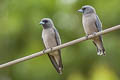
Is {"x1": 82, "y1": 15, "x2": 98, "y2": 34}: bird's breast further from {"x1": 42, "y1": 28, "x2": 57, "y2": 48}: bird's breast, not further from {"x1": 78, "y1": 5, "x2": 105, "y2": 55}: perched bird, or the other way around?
{"x1": 42, "y1": 28, "x2": 57, "y2": 48}: bird's breast

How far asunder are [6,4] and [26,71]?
2.27 meters

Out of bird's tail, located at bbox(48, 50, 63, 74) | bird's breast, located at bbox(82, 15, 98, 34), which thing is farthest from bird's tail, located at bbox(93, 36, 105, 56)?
bird's tail, located at bbox(48, 50, 63, 74)

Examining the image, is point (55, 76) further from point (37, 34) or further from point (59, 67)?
point (59, 67)

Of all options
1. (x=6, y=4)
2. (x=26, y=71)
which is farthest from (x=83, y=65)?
(x=6, y=4)

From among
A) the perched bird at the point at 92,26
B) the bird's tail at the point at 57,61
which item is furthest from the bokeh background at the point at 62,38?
the perched bird at the point at 92,26

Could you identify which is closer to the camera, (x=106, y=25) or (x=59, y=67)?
(x=59, y=67)

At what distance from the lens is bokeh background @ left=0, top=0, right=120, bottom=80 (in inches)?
545

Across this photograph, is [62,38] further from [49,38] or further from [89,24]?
[89,24]

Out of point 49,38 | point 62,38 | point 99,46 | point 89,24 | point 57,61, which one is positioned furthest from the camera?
point 62,38

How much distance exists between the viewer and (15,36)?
14.5 metres

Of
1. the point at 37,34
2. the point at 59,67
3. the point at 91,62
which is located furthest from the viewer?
the point at 37,34

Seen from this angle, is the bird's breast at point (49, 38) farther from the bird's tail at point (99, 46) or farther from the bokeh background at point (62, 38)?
the bokeh background at point (62, 38)

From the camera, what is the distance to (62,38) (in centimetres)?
1438

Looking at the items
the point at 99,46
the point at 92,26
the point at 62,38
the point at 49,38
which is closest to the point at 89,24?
the point at 92,26
